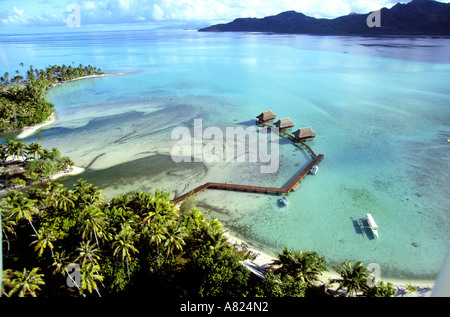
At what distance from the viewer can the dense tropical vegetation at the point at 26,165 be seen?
33562mm

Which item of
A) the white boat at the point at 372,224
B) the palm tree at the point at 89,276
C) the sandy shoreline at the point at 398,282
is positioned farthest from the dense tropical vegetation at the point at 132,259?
the white boat at the point at 372,224

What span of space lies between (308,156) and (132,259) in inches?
1167

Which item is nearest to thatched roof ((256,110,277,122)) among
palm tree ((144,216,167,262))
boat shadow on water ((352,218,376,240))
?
boat shadow on water ((352,218,376,240))

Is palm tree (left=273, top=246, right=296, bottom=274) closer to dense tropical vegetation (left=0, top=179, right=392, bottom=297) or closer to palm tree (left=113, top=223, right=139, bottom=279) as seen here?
dense tropical vegetation (left=0, top=179, right=392, bottom=297)

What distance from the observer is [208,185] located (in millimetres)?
33344

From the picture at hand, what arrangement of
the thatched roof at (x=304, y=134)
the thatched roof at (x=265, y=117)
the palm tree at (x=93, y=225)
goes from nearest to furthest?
the palm tree at (x=93, y=225)
the thatched roof at (x=304, y=134)
the thatched roof at (x=265, y=117)

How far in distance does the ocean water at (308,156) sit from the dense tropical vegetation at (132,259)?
641 centimetres

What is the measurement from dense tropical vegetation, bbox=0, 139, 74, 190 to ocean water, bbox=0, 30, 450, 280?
9.11 feet

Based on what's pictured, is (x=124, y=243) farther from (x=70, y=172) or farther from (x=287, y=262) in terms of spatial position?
(x=70, y=172)

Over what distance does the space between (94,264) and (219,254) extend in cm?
948

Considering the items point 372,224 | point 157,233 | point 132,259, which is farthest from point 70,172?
point 372,224

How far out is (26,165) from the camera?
1361 inches

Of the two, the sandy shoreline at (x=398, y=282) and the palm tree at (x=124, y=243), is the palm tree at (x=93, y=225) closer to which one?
the palm tree at (x=124, y=243)

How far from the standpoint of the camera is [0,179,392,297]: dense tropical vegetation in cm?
1777
